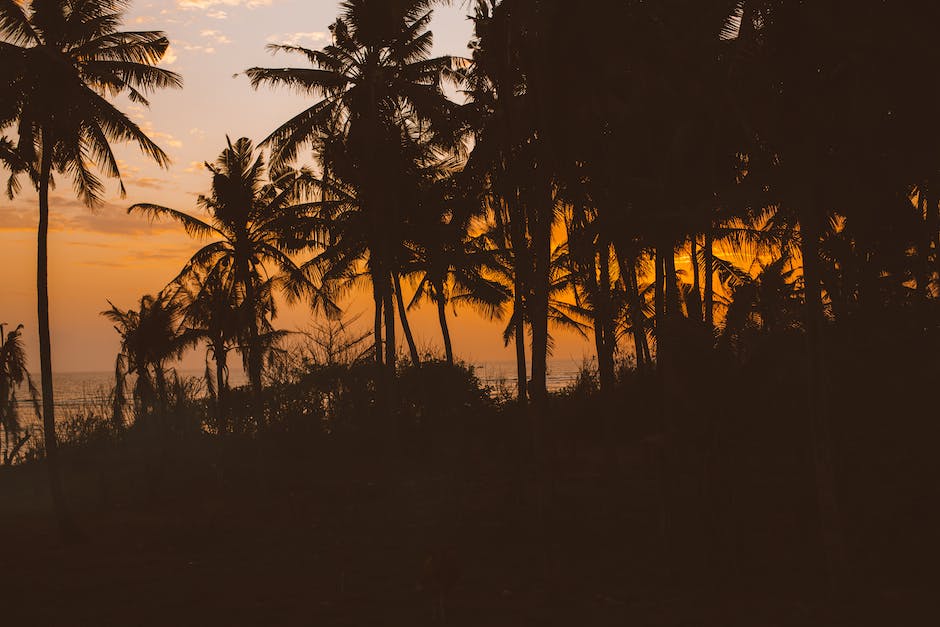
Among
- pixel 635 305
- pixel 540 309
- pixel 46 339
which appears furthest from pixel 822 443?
pixel 635 305

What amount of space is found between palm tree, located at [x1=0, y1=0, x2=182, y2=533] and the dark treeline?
0.05m

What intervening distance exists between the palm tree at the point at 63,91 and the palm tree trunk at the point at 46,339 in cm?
2

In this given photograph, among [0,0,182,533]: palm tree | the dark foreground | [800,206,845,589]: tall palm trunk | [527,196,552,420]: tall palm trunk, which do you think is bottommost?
the dark foreground

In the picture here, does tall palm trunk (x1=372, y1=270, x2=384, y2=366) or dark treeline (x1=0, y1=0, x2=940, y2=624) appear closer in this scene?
dark treeline (x1=0, y1=0, x2=940, y2=624)

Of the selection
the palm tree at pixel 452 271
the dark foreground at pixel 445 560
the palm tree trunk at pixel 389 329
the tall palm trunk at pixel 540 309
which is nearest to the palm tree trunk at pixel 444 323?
the palm tree at pixel 452 271

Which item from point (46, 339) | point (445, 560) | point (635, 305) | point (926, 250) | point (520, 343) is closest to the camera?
point (445, 560)

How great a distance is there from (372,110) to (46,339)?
36.5ft

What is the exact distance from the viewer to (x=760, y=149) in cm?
1326

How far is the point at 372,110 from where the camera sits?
23734 mm

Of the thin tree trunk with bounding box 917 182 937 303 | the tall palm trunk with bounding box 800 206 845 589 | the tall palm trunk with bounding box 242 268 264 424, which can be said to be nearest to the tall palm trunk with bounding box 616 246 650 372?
the thin tree trunk with bounding box 917 182 937 303

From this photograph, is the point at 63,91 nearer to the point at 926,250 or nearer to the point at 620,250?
the point at 620,250

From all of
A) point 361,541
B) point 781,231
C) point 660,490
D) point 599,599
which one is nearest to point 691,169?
point 660,490

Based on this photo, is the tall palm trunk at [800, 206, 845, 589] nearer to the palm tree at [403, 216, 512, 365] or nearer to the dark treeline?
the dark treeline

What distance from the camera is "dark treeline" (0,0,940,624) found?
10.3 meters
